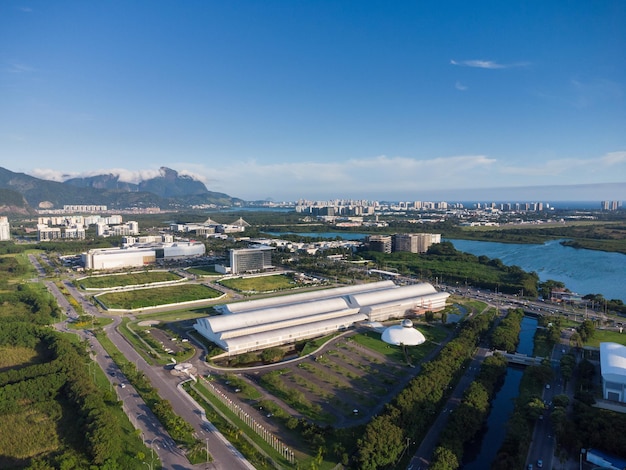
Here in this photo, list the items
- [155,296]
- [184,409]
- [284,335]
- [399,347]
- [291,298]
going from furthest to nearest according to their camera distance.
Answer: [155,296] < [291,298] < [284,335] < [399,347] < [184,409]

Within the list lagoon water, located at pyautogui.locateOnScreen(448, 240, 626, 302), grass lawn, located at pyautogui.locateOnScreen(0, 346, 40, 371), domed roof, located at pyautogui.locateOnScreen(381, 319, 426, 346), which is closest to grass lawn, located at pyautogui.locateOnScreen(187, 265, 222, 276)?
grass lawn, located at pyautogui.locateOnScreen(0, 346, 40, 371)

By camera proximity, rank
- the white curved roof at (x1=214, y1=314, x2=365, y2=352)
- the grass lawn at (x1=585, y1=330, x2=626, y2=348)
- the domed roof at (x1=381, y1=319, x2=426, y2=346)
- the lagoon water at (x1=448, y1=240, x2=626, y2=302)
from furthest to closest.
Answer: the lagoon water at (x1=448, y1=240, x2=626, y2=302) < the grass lawn at (x1=585, y1=330, x2=626, y2=348) < the domed roof at (x1=381, y1=319, x2=426, y2=346) < the white curved roof at (x1=214, y1=314, x2=365, y2=352)

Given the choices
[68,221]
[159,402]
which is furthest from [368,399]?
[68,221]

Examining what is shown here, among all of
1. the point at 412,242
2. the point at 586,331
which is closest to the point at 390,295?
the point at 586,331

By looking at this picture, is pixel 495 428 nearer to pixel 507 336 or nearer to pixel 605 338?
pixel 507 336

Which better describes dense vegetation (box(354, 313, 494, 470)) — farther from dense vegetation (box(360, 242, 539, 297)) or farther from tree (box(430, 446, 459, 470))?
dense vegetation (box(360, 242, 539, 297))
